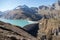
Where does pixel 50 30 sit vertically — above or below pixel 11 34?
below

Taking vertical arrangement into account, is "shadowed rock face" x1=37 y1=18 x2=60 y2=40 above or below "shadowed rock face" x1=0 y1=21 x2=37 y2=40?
below

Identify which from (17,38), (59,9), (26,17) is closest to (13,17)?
(26,17)

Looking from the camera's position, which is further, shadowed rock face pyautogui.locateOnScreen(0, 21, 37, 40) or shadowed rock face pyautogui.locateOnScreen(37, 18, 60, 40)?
shadowed rock face pyautogui.locateOnScreen(37, 18, 60, 40)

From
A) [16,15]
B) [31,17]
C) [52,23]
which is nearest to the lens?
[52,23]

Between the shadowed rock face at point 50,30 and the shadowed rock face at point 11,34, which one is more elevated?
the shadowed rock face at point 11,34

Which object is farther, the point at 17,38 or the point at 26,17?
the point at 26,17

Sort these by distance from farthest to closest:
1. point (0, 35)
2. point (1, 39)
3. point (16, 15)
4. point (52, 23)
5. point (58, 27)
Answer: point (16, 15) < point (52, 23) < point (58, 27) < point (0, 35) < point (1, 39)

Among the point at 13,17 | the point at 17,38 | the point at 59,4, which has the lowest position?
the point at 13,17

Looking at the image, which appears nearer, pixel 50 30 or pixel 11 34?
pixel 11 34

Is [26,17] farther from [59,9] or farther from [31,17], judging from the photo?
[59,9]

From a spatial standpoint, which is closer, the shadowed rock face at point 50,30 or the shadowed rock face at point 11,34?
the shadowed rock face at point 11,34

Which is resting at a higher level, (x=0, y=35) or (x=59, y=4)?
(x=0, y=35)
